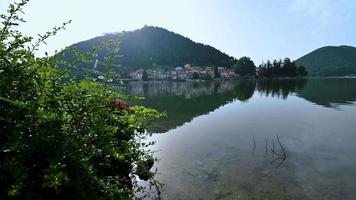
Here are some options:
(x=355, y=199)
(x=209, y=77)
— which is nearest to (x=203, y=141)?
(x=355, y=199)

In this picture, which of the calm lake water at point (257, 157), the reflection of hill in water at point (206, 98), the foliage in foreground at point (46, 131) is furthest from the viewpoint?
the reflection of hill in water at point (206, 98)

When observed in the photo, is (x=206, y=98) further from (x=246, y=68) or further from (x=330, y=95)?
(x=246, y=68)

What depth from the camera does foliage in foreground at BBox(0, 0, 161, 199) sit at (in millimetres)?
3611

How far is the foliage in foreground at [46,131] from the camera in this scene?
3.61 meters

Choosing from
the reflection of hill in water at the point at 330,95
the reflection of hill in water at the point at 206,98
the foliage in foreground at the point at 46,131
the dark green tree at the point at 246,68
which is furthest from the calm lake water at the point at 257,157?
the dark green tree at the point at 246,68

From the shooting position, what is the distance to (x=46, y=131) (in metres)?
3.64

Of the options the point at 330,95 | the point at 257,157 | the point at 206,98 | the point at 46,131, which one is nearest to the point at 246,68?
the point at 330,95

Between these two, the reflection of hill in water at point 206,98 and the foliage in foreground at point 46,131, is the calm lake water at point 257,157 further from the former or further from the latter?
the foliage in foreground at point 46,131

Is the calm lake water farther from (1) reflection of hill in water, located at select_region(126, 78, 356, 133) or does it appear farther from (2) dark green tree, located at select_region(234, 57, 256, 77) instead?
(2) dark green tree, located at select_region(234, 57, 256, 77)

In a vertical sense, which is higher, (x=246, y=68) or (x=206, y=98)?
(x=246, y=68)

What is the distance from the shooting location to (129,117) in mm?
6188

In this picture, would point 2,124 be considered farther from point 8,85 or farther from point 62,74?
point 62,74

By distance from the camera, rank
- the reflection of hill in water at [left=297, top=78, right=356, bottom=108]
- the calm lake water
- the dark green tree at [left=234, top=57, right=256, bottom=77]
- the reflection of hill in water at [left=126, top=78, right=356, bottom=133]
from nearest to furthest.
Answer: the calm lake water, the reflection of hill in water at [left=126, top=78, right=356, bottom=133], the reflection of hill in water at [left=297, top=78, right=356, bottom=108], the dark green tree at [left=234, top=57, right=256, bottom=77]

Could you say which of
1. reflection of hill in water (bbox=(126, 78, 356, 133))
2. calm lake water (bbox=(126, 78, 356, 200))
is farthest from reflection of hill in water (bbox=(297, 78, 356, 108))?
calm lake water (bbox=(126, 78, 356, 200))
